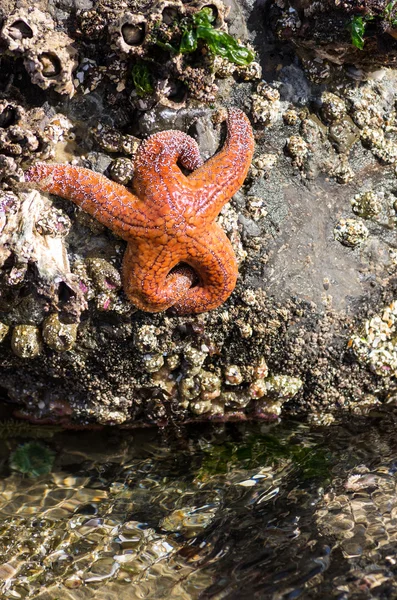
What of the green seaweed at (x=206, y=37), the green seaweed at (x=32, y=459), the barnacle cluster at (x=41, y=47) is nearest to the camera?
the barnacle cluster at (x=41, y=47)

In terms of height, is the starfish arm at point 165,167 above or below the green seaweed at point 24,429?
above

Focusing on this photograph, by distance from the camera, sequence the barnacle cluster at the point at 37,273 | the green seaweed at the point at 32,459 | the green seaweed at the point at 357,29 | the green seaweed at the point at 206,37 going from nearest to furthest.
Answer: the green seaweed at the point at 206,37 → the barnacle cluster at the point at 37,273 → the green seaweed at the point at 357,29 → the green seaweed at the point at 32,459

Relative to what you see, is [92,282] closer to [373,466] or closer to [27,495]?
[27,495]

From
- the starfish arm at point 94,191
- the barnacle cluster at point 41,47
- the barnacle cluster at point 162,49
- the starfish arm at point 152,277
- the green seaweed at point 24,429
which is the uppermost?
the barnacle cluster at point 162,49

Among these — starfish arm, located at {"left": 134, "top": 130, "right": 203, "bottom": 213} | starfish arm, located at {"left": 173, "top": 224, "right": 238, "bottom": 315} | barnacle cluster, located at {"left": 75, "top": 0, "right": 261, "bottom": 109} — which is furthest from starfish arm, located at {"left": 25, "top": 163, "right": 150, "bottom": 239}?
barnacle cluster, located at {"left": 75, "top": 0, "right": 261, "bottom": 109}

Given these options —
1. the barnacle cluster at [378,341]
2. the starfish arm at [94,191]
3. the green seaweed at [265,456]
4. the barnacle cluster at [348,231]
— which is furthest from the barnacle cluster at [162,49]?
the green seaweed at [265,456]

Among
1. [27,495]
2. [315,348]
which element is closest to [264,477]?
[315,348]

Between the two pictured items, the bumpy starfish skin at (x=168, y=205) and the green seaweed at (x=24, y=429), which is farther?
the green seaweed at (x=24, y=429)

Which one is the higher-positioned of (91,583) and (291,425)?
(291,425)

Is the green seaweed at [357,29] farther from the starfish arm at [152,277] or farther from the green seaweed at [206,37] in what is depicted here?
the starfish arm at [152,277]
